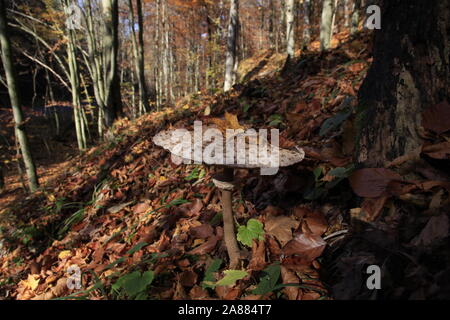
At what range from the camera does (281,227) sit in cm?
186

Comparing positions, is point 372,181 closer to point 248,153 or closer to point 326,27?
point 248,153

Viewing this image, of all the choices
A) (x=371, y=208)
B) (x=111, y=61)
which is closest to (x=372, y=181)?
(x=371, y=208)

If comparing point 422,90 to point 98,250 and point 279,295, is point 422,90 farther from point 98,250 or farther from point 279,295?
point 98,250

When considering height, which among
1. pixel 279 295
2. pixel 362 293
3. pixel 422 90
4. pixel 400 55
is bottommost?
pixel 279 295

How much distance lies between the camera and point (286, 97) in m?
4.00

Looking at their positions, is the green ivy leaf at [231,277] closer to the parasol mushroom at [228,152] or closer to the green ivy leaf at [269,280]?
the green ivy leaf at [269,280]

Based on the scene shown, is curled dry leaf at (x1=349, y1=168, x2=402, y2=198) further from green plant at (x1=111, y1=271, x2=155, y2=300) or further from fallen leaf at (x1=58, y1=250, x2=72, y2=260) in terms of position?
fallen leaf at (x1=58, y1=250, x2=72, y2=260)

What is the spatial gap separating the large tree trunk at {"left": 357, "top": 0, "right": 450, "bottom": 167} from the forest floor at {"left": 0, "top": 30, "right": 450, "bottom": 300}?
175mm

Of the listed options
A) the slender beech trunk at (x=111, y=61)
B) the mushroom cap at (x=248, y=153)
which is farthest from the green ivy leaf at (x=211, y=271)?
the slender beech trunk at (x=111, y=61)

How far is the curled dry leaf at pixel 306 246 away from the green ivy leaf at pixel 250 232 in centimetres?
26

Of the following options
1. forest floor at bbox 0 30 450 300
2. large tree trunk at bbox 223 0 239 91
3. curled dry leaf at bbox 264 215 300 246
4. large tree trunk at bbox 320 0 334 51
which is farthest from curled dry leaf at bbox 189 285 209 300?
large tree trunk at bbox 223 0 239 91

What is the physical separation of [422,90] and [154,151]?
408 centimetres

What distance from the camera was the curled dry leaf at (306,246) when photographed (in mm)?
1539
